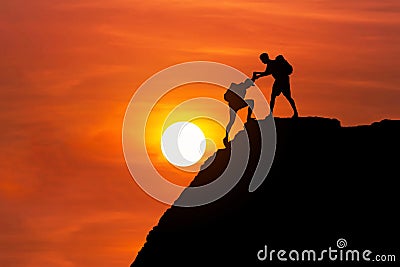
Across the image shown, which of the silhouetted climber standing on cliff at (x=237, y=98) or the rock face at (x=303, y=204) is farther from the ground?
the silhouetted climber standing on cliff at (x=237, y=98)

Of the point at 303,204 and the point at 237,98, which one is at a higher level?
the point at 237,98

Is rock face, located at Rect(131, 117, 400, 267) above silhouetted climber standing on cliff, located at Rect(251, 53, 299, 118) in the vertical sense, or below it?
below

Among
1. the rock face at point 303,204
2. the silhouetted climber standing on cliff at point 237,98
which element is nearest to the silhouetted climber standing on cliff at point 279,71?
the silhouetted climber standing on cliff at point 237,98

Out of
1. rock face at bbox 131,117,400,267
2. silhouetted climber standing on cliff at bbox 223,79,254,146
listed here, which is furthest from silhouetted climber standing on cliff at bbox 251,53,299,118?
rock face at bbox 131,117,400,267

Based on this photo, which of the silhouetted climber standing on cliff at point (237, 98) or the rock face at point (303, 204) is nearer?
the rock face at point (303, 204)

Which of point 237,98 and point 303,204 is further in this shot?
point 303,204

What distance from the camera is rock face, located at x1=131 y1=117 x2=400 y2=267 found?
331 ft

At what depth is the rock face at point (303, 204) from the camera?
3971 inches

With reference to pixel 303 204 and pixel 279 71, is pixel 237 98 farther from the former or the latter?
pixel 303 204

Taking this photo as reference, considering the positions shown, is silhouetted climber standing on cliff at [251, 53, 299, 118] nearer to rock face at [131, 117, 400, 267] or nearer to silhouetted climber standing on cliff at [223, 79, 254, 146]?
silhouetted climber standing on cliff at [223, 79, 254, 146]

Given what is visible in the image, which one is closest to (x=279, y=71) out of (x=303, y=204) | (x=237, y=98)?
(x=237, y=98)

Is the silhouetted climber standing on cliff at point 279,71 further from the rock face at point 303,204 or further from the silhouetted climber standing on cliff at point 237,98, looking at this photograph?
the rock face at point 303,204

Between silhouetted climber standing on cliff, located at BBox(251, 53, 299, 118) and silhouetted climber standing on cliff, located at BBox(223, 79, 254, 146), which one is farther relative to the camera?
silhouetted climber standing on cliff, located at BBox(223, 79, 254, 146)

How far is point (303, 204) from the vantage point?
335 feet
